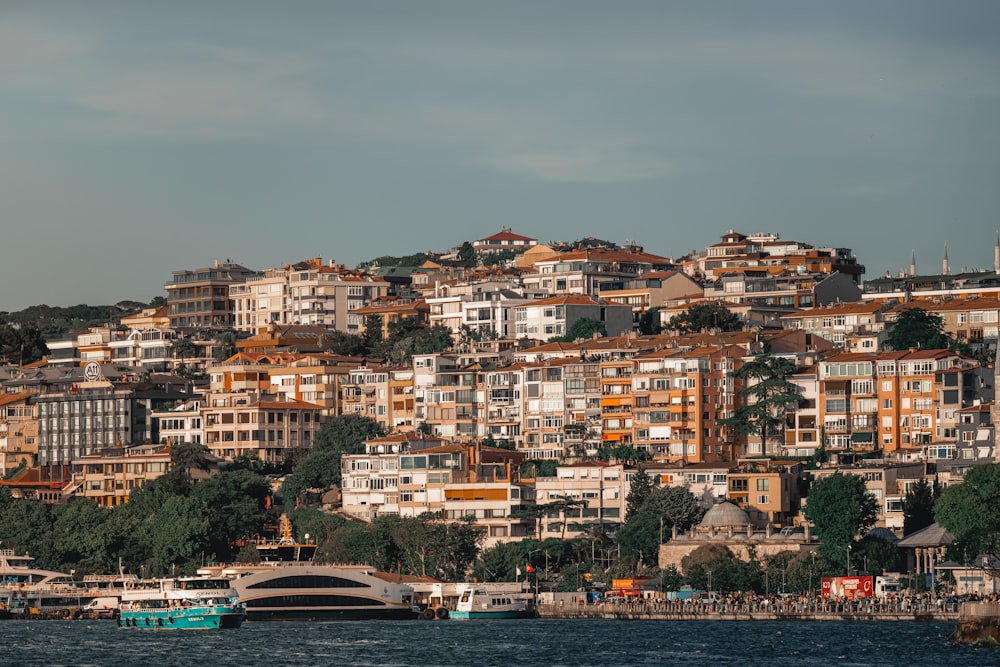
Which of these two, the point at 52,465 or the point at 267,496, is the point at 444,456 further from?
the point at 52,465

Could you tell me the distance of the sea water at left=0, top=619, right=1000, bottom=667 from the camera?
87.4 metres

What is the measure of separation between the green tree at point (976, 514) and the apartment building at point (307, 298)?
95.0m

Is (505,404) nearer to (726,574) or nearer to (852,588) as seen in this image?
(726,574)

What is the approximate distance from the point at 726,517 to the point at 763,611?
28.7 feet

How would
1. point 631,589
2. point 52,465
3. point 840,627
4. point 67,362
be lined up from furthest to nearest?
point 67,362
point 52,465
point 631,589
point 840,627

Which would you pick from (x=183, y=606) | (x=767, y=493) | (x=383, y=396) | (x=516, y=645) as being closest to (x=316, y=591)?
(x=183, y=606)

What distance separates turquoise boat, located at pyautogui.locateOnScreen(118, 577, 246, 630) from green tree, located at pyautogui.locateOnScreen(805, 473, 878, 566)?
3067cm

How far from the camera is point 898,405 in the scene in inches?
5197

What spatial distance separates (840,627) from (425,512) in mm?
35374

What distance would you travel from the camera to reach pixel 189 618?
379 feet

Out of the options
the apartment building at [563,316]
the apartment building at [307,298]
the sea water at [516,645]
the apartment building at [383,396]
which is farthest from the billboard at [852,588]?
the apartment building at [307,298]

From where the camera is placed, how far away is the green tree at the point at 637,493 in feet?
411

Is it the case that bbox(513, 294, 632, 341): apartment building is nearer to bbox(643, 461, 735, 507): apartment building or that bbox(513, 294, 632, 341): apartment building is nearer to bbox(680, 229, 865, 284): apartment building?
Answer: bbox(680, 229, 865, 284): apartment building

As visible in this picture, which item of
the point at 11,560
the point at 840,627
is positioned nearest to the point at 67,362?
the point at 11,560
